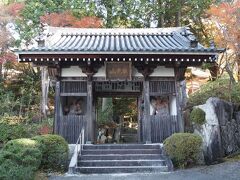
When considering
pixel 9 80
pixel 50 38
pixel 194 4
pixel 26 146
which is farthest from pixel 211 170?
pixel 9 80

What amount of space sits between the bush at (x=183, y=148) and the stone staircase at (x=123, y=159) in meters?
0.31

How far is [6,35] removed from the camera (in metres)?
20.6

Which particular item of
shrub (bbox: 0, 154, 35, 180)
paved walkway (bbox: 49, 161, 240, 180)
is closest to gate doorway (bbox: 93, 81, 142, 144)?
paved walkway (bbox: 49, 161, 240, 180)

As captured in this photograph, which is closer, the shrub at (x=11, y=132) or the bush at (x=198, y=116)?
the bush at (x=198, y=116)

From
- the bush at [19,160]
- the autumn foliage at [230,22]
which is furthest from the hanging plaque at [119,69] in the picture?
the autumn foliage at [230,22]

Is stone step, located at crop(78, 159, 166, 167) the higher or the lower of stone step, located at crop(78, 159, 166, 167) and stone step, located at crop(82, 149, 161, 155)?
the lower

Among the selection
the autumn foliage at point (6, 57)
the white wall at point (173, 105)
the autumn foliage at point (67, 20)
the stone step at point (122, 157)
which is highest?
the autumn foliage at point (67, 20)

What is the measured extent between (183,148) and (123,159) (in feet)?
6.68

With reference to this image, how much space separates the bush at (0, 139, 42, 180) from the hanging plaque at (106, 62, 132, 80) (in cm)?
461

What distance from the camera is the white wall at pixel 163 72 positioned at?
41.2ft

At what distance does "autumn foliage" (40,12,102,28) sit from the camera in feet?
67.2

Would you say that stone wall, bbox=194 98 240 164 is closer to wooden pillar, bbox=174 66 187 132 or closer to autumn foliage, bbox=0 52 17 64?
wooden pillar, bbox=174 66 187 132

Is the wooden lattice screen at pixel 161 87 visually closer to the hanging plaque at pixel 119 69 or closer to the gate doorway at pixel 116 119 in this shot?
the hanging plaque at pixel 119 69

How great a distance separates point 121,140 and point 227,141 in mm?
10068
